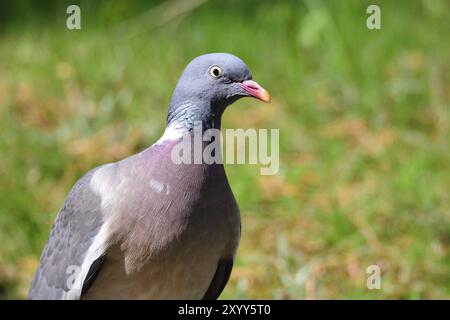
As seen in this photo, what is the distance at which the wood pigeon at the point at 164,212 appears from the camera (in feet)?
9.00

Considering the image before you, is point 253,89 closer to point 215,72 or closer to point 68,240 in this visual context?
point 215,72

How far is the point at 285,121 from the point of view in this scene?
5.27 metres

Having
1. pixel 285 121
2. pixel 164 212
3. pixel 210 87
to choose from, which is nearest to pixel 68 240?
pixel 164 212

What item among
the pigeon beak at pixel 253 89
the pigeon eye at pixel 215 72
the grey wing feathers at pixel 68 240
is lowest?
the grey wing feathers at pixel 68 240

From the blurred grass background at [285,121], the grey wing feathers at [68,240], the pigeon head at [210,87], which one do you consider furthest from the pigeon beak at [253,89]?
the blurred grass background at [285,121]

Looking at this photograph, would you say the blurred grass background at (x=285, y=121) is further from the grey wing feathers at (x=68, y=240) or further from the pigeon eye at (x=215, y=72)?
the pigeon eye at (x=215, y=72)

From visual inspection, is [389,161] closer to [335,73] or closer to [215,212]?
[335,73]

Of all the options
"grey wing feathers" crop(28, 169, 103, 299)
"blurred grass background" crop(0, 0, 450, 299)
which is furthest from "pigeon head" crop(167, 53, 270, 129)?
"blurred grass background" crop(0, 0, 450, 299)

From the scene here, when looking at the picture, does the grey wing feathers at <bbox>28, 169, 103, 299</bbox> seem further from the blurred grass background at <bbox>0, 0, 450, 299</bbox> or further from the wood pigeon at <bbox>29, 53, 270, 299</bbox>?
the blurred grass background at <bbox>0, 0, 450, 299</bbox>

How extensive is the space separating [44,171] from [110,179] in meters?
1.93

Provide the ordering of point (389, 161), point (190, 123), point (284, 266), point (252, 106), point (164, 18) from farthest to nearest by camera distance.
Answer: point (164, 18), point (252, 106), point (389, 161), point (284, 266), point (190, 123)

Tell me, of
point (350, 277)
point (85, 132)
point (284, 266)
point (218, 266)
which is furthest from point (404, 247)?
point (85, 132)

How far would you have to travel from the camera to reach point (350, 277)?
3.86 m

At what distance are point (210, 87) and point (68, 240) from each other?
2.57 ft
